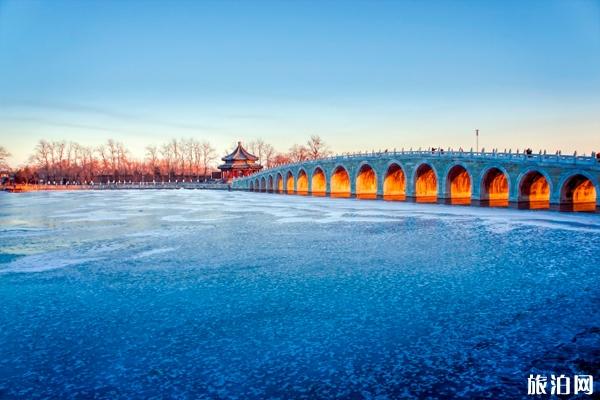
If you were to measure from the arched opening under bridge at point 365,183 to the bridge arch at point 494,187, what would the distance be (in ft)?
52.1

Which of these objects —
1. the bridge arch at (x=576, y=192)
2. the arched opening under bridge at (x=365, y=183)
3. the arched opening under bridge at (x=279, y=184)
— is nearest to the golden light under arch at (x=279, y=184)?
the arched opening under bridge at (x=279, y=184)

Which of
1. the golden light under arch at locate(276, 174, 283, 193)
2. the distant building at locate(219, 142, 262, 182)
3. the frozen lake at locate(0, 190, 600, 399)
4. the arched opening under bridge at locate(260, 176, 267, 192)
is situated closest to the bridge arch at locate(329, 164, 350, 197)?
the golden light under arch at locate(276, 174, 283, 193)

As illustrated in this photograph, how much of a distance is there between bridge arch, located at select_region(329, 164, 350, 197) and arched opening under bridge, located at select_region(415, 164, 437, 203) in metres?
11.6

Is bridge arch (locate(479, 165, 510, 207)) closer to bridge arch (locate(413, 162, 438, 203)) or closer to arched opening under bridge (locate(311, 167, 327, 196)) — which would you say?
bridge arch (locate(413, 162, 438, 203))

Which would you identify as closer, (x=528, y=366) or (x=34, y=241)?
(x=528, y=366)

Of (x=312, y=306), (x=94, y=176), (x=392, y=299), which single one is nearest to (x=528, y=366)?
(x=392, y=299)

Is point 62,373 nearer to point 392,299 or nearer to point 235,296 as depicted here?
point 235,296

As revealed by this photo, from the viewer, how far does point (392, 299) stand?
9.78 metres

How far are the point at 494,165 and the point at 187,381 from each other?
34542 millimetres

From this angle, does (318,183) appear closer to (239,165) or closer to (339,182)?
(339,182)

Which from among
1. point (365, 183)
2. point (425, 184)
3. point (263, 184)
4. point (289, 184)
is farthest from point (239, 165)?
point (425, 184)

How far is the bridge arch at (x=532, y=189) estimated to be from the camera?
110 feet

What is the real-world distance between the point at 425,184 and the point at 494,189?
966 cm

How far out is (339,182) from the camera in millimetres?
60875
